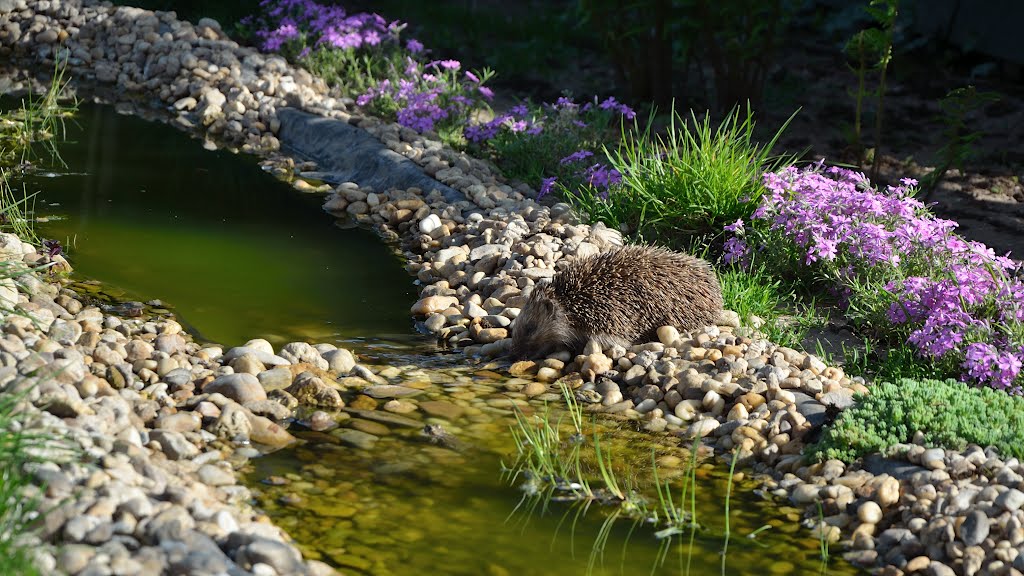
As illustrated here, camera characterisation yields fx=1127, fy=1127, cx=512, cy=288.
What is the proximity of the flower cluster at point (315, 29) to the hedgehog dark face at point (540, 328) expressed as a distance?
602 centimetres

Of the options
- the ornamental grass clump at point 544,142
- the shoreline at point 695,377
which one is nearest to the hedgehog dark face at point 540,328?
the shoreline at point 695,377

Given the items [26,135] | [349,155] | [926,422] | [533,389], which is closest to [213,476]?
[533,389]

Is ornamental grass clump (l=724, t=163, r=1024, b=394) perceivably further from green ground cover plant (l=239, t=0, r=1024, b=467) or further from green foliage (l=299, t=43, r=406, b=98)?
green foliage (l=299, t=43, r=406, b=98)

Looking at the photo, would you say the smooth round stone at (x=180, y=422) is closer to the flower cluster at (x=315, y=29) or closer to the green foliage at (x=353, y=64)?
the green foliage at (x=353, y=64)

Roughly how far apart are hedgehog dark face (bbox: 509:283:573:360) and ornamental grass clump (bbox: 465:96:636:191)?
8.36 ft

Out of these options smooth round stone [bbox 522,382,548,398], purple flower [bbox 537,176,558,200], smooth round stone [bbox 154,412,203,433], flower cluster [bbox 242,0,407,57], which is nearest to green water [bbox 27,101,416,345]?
smooth round stone [bbox 522,382,548,398]

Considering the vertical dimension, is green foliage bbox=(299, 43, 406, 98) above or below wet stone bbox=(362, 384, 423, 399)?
above

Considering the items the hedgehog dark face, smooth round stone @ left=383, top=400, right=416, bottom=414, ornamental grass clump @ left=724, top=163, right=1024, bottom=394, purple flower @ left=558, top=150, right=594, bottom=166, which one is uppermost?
purple flower @ left=558, top=150, right=594, bottom=166

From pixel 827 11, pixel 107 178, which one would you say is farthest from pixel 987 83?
pixel 107 178

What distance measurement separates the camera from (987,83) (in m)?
12.0

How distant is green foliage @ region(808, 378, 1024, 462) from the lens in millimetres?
4633

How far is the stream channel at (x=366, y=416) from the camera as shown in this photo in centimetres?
406

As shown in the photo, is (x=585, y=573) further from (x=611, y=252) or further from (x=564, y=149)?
(x=564, y=149)

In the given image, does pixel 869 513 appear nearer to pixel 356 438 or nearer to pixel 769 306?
pixel 356 438
